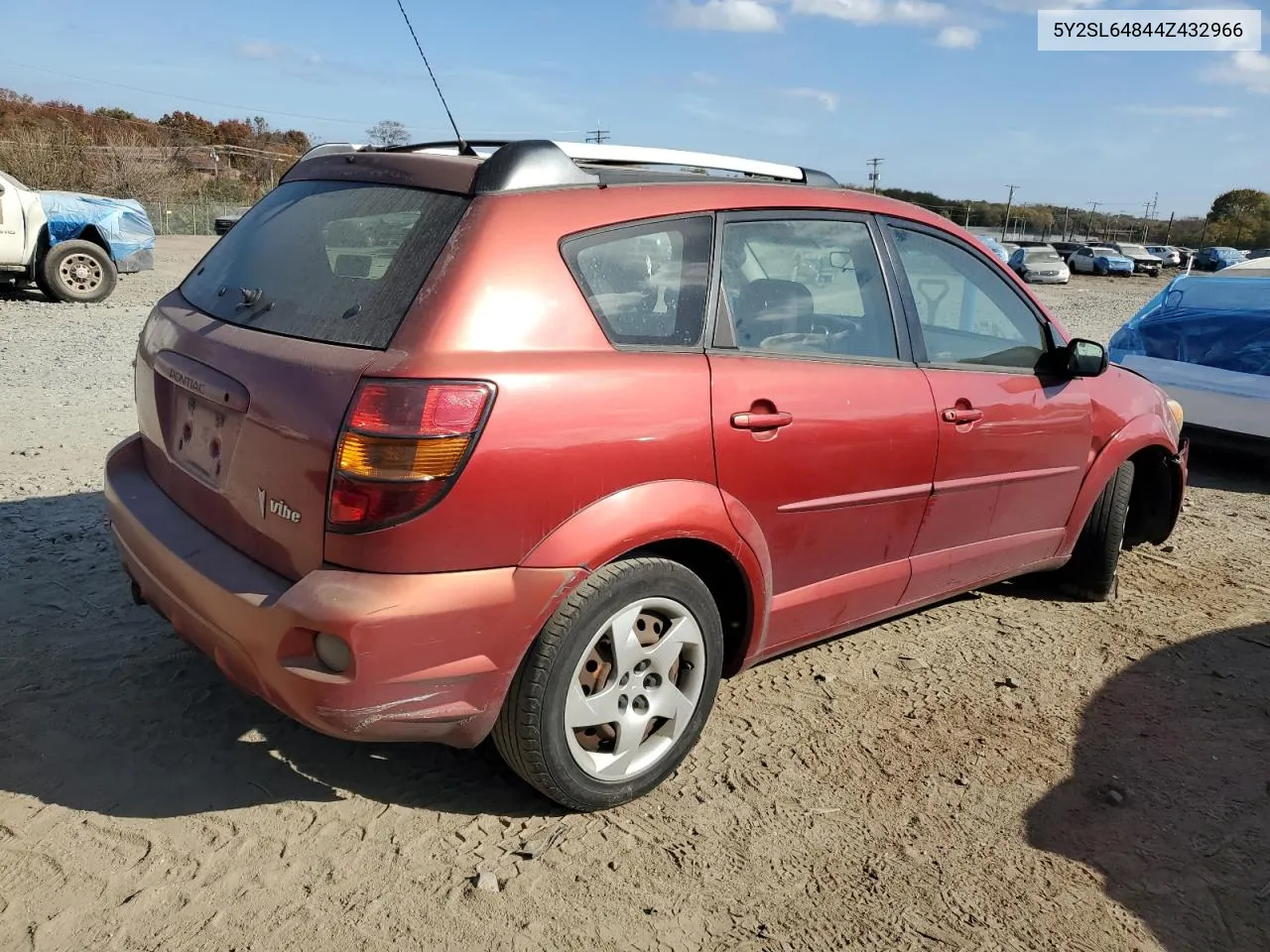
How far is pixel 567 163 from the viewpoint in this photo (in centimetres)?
274

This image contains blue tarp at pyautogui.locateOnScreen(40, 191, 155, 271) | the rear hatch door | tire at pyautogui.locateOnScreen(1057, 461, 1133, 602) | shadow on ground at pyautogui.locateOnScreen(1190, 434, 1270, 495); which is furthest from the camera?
blue tarp at pyautogui.locateOnScreen(40, 191, 155, 271)

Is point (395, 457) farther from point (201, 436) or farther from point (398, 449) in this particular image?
point (201, 436)

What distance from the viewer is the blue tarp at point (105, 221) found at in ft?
41.8

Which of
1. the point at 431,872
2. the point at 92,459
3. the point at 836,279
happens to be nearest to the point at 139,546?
the point at 431,872

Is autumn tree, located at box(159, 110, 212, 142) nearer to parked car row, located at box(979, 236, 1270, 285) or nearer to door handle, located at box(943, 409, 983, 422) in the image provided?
parked car row, located at box(979, 236, 1270, 285)

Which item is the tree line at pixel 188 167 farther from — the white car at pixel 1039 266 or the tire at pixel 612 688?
the tire at pixel 612 688

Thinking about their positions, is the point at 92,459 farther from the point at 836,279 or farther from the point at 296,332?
the point at 836,279

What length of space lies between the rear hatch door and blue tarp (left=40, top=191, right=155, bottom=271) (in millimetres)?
11467

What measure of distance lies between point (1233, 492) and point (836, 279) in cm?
482

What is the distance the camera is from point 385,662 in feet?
7.57

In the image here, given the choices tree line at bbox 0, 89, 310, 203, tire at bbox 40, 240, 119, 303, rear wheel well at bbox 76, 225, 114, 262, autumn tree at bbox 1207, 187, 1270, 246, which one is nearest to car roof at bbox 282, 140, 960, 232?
tire at bbox 40, 240, 119, 303

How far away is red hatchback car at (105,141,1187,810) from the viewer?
233cm

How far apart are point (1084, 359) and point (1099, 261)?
47055 millimetres

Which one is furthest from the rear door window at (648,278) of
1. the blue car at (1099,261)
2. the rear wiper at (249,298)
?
the blue car at (1099,261)
